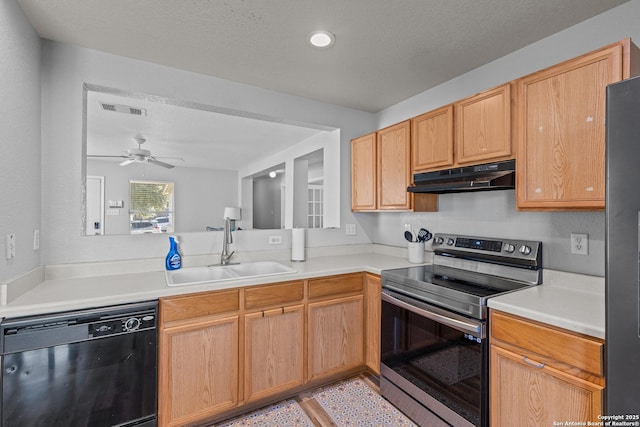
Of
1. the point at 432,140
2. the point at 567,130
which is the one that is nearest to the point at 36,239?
the point at 432,140

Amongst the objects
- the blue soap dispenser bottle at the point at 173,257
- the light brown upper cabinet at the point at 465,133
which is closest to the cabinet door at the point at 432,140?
the light brown upper cabinet at the point at 465,133

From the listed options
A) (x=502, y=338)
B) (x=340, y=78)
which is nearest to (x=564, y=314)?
(x=502, y=338)

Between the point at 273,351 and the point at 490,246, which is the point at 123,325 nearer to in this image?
the point at 273,351

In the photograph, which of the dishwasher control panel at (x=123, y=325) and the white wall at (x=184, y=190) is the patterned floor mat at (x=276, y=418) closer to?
the dishwasher control panel at (x=123, y=325)

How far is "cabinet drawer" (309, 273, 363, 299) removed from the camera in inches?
84.5

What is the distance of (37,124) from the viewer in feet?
5.95

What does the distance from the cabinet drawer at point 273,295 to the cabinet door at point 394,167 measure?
3.43ft

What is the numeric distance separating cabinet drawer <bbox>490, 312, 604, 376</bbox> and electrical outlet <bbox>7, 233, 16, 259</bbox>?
7.71 ft

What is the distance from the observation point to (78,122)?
196 centimetres

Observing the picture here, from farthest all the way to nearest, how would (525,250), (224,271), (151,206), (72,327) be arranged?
(151,206), (224,271), (525,250), (72,327)

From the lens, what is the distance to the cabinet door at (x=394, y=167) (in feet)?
7.86

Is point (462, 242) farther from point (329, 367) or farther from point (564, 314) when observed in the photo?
point (329, 367)

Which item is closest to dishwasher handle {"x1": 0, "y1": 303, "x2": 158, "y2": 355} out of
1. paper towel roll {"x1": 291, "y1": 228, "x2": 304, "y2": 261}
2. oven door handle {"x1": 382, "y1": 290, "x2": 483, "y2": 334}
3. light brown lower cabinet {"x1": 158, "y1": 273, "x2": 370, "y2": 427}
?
light brown lower cabinet {"x1": 158, "y1": 273, "x2": 370, "y2": 427}

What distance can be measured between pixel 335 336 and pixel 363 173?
147 centimetres
